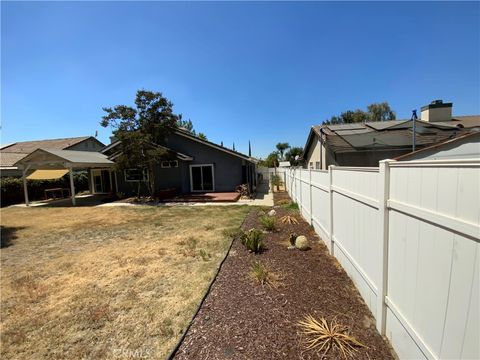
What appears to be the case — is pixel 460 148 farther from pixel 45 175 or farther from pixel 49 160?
pixel 45 175

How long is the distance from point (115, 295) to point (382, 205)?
403 cm

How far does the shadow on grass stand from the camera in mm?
7499

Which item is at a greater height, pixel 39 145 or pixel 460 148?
pixel 39 145

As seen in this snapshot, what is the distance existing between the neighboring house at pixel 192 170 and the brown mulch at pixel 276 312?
1214cm

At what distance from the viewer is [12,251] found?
6691 millimetres

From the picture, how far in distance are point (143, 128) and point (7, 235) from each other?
8.47 metres

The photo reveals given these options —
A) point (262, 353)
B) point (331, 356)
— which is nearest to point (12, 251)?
point (262, 353)

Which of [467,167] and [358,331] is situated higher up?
[467,167]

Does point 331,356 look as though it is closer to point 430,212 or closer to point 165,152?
point 430,212

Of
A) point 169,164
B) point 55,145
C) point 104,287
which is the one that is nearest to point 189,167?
point 169,164

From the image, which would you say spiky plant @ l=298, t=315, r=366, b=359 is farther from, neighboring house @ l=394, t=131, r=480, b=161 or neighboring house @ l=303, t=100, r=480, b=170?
neighboring house @ l=303, t=100, r=480, b=170

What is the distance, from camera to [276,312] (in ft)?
10.2

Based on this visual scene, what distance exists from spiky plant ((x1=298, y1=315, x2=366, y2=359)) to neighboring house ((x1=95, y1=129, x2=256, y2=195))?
1381 cm

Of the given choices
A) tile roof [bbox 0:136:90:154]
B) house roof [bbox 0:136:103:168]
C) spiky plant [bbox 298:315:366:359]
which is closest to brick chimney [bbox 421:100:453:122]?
spiky plant [bbox 298:315:366:359]
